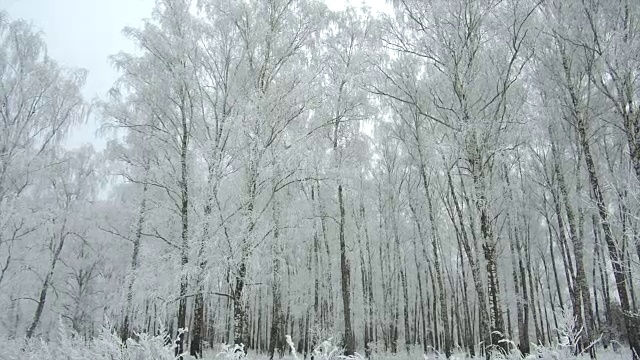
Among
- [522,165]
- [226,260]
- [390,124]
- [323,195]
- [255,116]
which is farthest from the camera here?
[323,195]

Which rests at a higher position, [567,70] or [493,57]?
[493,57]

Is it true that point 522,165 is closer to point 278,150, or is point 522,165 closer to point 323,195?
point 323,195

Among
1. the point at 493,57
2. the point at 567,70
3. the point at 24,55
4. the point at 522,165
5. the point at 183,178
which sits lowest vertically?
the point at 183,178

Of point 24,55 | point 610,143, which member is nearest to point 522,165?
point 610,143

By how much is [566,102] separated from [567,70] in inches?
34.9

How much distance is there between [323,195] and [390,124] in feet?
17.0

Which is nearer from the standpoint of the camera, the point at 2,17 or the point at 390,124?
the point at 2,17

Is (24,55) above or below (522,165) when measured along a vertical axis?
above

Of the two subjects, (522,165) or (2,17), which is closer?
(2,17)

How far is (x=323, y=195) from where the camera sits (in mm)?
18828

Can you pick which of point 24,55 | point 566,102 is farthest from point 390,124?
point 24,55

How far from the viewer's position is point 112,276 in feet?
70.0

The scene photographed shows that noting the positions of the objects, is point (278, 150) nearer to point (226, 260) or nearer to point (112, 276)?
point (226, 260)

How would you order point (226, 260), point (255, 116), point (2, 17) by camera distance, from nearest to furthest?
point (226, 260), point (255, 116), point (2, 17)
